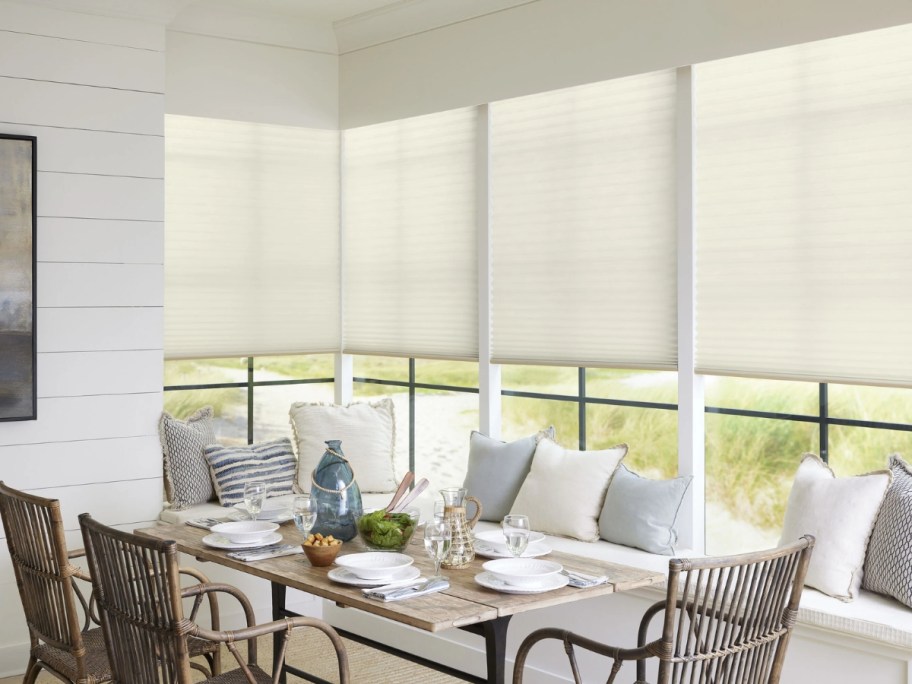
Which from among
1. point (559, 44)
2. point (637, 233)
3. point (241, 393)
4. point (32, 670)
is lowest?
point (32, 670)

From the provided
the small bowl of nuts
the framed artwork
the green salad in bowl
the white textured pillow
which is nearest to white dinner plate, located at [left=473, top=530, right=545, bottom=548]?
the green salad in bowl

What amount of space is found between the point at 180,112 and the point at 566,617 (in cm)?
308

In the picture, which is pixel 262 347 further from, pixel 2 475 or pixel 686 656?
pixel 686 656

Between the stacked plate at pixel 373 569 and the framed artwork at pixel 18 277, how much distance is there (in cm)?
197

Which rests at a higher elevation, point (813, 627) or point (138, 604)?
point (138, 604)

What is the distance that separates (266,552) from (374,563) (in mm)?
415

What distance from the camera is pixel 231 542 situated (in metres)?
3.28

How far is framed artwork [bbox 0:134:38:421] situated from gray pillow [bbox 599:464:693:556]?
2540 millimetres

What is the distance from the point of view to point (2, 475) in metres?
4.23

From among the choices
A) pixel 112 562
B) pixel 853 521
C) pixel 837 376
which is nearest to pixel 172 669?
pixel 112 562

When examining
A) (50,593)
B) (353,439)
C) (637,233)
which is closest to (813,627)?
(637,233)

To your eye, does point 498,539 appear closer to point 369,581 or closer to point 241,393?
point 369,581

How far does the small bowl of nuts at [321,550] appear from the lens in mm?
3008

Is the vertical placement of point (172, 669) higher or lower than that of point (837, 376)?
lower
